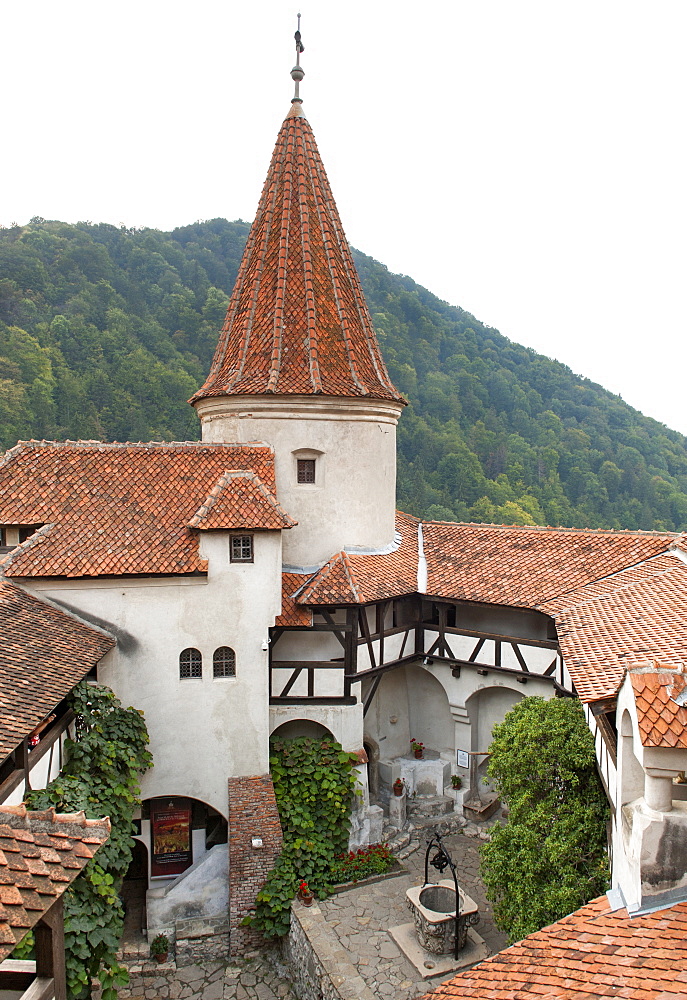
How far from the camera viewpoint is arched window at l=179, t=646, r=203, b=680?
630 inches

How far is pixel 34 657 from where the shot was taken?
1245cm

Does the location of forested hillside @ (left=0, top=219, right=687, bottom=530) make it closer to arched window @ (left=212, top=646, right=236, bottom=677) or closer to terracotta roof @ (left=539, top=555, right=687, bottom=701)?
arched window @ (left=212, top=646, right=236, bottom=677)

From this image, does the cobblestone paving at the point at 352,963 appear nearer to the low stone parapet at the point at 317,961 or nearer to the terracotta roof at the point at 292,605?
the low stone parapet at the point at 317,961

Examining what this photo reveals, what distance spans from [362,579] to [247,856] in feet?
20.7

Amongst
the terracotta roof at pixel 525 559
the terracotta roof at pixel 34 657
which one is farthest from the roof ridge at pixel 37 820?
the terracotta roof at pixel 525 559

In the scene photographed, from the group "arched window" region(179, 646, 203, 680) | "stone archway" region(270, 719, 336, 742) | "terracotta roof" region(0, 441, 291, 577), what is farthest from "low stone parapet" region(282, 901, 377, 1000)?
A: "terracotta roof" region(0, 441, 291, 577)

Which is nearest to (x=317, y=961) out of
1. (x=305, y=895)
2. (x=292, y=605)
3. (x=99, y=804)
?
(x=305, y=895)

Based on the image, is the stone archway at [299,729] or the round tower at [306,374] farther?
the round tower at [306,374]

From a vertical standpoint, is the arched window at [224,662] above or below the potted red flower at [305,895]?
above

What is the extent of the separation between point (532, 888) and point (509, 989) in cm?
457

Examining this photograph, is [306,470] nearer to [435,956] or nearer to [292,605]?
[292,605]

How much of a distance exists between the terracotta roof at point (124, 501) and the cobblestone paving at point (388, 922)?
24.0 feet

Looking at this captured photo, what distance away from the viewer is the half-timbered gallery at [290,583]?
1539 cm

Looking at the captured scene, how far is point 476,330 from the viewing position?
246ft
